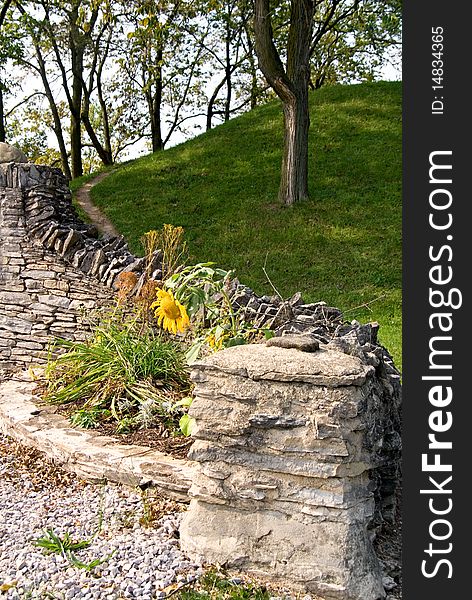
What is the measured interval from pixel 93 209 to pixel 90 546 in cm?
1211

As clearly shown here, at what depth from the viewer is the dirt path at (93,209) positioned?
44.4 feet

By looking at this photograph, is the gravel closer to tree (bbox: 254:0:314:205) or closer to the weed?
the weed

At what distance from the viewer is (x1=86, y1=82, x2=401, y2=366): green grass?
11.0 meters

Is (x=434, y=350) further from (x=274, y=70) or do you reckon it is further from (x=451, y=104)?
(x=274, y=70)

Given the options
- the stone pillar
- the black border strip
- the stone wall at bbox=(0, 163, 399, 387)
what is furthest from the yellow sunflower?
the black border strip

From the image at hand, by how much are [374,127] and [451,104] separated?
14.0m

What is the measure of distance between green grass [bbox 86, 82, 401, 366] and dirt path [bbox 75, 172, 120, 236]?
0.67ft

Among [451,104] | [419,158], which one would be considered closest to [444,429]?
[419,158]

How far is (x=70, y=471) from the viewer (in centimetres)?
437

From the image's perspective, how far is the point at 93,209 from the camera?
15.0 m

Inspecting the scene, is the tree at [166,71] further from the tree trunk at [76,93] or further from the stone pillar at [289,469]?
the stone pillar at [289,469]

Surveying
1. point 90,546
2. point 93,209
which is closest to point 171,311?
point 90,546

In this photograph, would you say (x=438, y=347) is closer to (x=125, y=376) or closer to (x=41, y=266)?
(x=125, y=376)

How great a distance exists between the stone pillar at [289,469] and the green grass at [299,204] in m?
4.16
